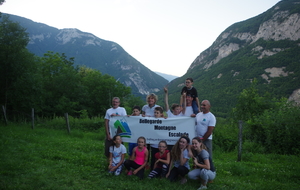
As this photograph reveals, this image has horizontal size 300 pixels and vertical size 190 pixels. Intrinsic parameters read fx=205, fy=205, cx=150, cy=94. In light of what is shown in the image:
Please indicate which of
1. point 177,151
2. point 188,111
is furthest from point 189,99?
point 177,151

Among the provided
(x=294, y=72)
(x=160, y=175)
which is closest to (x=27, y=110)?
(x=160, y=175)

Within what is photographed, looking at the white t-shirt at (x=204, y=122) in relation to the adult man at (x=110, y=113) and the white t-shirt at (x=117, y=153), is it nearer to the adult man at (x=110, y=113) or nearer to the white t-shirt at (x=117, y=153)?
the white t-shirt at (x=117, y=153)

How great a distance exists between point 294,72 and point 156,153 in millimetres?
132154

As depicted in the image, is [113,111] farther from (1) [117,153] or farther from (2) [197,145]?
(2) [197,145]

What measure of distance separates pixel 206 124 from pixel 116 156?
114 inches

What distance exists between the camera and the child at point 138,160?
235 inches

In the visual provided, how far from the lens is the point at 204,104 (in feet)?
19.1

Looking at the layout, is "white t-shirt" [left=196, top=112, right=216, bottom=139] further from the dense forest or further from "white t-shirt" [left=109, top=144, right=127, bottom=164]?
the dense forest

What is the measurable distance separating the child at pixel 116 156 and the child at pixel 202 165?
208cm

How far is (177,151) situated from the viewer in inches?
233

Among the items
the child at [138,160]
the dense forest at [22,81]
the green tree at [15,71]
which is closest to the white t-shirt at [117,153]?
the child at [138,160]

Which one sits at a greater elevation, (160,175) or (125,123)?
(125,123)

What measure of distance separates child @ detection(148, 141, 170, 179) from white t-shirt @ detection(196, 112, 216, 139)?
43.2 inches

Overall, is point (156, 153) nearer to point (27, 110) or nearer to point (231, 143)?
point (231, 143)
